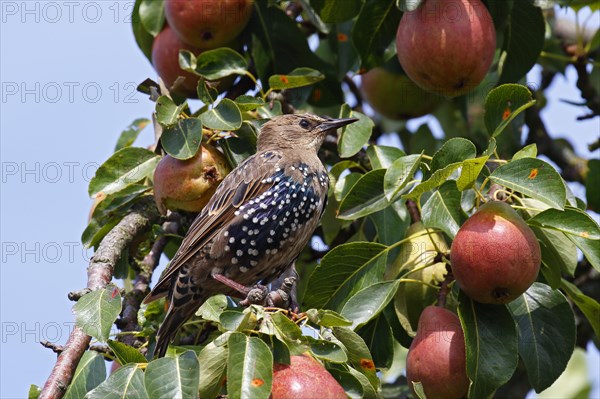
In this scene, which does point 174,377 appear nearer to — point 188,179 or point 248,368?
point 248,368

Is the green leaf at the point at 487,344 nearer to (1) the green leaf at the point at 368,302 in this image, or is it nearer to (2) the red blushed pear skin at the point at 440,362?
(2) the red blushed pear skin at the point at 440,362

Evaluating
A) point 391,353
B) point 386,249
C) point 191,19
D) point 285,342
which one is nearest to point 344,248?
point 386,249

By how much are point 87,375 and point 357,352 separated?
104 cm

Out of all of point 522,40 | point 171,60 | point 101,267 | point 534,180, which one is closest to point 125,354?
point 101,267

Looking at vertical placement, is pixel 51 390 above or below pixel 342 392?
below

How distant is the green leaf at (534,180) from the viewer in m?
3.64

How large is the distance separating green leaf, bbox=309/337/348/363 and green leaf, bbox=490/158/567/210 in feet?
3.15

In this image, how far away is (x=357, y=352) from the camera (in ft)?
11.7

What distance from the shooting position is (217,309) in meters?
4.18

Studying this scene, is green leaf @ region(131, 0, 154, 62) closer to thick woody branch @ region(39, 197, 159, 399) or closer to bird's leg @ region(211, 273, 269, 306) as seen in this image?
thick woody branch @ region(39, 197, 159, 399)

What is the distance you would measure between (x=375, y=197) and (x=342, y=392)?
45.7 inches

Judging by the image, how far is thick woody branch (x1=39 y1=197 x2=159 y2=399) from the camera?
12.0 feet

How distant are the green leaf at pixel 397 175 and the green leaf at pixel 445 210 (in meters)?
0.13

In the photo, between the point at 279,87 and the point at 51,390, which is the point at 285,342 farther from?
the point at 279,87
